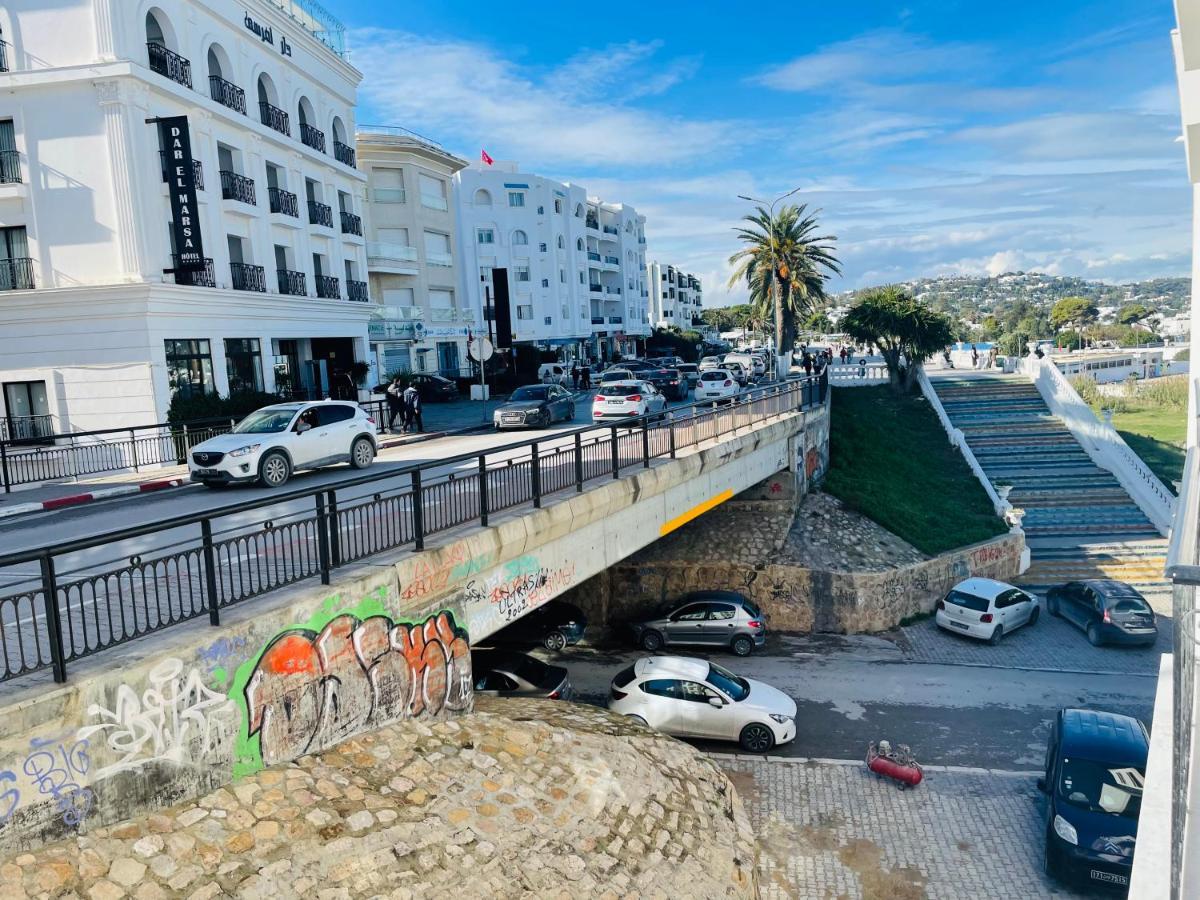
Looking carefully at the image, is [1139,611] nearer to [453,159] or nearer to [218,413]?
[218,413]

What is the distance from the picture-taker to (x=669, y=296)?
427ft

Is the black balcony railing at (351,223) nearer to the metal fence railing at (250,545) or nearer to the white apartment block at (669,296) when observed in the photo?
the metal fence railing at (250,545)

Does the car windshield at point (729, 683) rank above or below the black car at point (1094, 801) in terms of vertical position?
above

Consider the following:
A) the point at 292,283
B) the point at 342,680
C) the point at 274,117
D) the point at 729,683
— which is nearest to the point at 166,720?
the point at 342,680

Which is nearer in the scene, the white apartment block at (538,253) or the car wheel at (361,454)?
the car wheel at (361,454)

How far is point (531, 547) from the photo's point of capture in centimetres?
1244

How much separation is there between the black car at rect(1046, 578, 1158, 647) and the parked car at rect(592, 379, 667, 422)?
13.9 meters

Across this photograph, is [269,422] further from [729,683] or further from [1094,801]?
[1094,801]

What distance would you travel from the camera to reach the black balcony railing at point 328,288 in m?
33.8

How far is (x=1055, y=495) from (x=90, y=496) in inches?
1288

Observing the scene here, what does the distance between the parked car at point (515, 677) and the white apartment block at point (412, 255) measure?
31.1 meters

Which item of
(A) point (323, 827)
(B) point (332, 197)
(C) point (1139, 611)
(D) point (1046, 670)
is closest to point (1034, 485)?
(C) point (1139, 611)

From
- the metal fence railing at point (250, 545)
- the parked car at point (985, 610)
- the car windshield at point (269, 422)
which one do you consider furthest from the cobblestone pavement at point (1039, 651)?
the car windshield at point (269, 422)

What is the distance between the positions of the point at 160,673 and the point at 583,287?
241 feet
